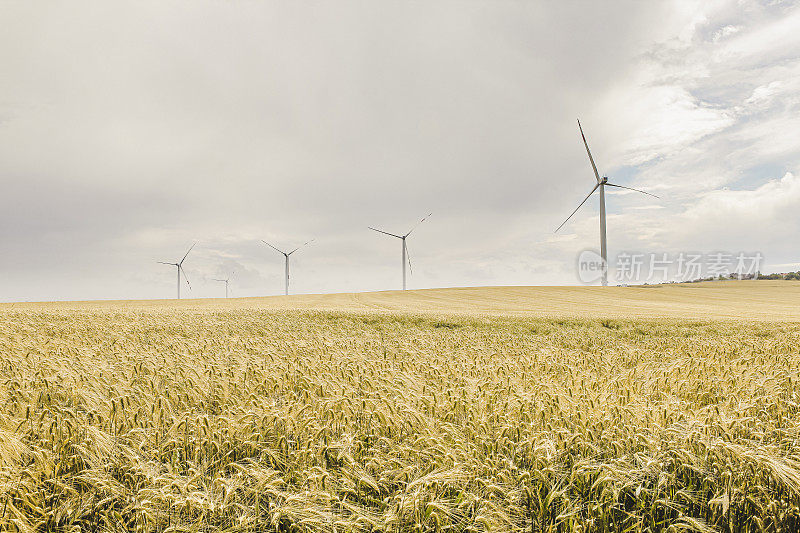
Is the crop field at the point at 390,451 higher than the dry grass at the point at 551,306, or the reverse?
the crop field at the point at 390,451

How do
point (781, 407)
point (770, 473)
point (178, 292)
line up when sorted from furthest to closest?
point (178, 292) → point (781, 407) → point (770, 473)

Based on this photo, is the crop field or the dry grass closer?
the crop field

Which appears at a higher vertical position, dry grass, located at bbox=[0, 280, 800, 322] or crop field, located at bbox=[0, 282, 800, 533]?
crop field, located at bbox=[0, 282, 800, 533]

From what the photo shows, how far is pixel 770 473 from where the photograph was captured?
336 cm

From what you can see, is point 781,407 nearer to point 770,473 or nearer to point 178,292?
point 770,473

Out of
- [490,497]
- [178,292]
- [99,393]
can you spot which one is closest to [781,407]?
[490,497]

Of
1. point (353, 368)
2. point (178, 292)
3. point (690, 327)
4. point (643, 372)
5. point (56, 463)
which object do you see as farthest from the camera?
point (178, 292)

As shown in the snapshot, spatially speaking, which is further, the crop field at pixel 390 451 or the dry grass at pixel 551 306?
the dry grass at pixel 551 306

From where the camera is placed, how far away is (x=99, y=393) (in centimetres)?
514

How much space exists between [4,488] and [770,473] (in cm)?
579

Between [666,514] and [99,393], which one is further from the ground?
[99,393]

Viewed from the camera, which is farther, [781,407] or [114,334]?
[114,334]

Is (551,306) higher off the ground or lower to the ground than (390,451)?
lower

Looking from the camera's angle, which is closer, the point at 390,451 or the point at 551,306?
the point at 390,451
